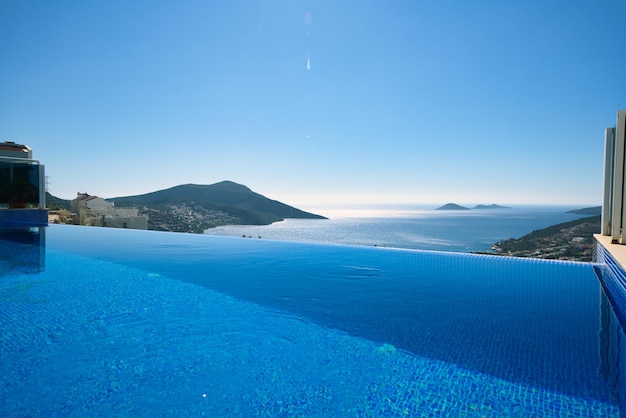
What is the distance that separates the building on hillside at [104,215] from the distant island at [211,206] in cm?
222

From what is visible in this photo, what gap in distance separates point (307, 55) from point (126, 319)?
9962 millimetres

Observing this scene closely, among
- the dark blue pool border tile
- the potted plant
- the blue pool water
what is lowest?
the blue pool water

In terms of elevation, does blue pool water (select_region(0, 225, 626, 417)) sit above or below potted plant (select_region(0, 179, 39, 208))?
below

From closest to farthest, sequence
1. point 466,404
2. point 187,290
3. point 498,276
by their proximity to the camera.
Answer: point 466,404, point 187,290, point 498,276

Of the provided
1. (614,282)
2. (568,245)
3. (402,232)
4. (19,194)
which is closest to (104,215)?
(19,194)

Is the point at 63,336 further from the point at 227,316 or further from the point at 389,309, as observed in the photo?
the point at 389,309

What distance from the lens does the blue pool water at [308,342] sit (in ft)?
6.82

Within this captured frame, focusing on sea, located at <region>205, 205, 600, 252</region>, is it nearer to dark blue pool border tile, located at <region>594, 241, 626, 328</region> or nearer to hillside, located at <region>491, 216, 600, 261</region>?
hillside, located at <region>491, 216, 600, 261</region>

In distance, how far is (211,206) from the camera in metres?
39.7

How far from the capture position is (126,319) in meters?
3.45

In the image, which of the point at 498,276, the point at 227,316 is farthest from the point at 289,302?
the point at 498,276

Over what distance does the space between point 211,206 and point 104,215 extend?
820 inches

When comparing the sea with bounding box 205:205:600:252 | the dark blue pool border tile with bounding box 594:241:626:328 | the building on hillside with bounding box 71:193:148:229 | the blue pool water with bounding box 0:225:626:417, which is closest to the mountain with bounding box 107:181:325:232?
the sea with bounding box 205:205:600:252

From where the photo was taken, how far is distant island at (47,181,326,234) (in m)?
28.2
